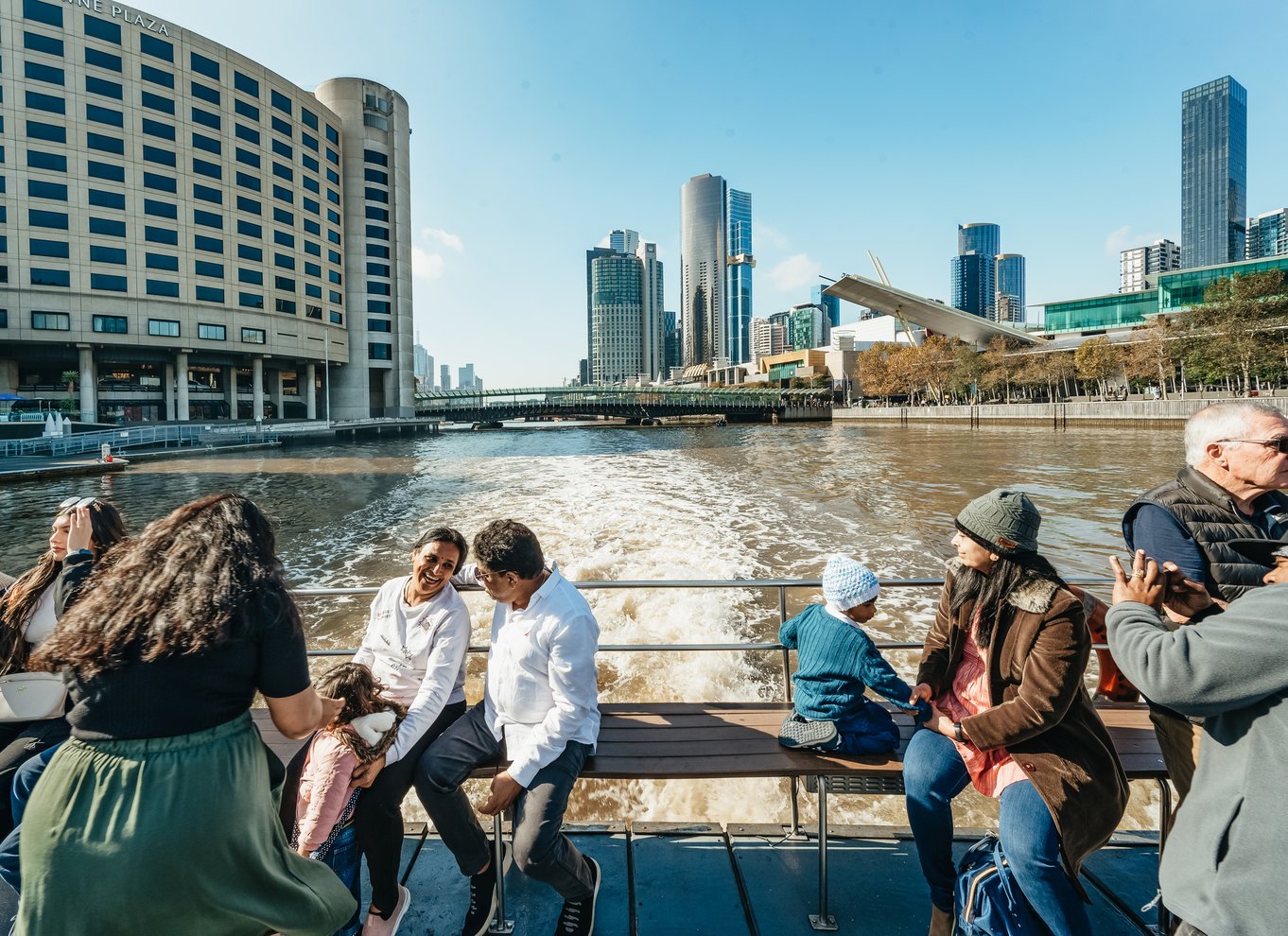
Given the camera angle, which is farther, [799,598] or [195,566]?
[799,598]

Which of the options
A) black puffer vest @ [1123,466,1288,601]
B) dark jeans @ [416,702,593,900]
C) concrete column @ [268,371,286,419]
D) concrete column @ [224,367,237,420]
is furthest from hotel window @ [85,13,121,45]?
black puffer vest @ [1123,466,1288,601]

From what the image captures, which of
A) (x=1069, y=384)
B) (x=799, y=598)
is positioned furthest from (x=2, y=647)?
(x=1069, y=384)

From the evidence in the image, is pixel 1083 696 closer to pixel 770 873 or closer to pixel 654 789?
pixel 770 873

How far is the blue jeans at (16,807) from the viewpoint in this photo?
2.11m

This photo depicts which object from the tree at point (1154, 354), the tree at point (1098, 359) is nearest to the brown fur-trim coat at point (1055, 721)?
the tree at point (1154, 354)

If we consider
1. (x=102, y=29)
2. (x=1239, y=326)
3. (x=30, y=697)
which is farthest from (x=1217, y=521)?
(x=102, y=29)

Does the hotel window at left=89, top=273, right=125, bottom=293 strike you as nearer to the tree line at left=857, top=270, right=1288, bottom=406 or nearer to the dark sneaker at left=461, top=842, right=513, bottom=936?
the dark sneaker at left=461, top=842, right=513, bottom=936

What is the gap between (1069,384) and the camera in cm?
7462

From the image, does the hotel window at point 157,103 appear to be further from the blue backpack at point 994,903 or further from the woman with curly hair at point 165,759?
the blue backpack at point 994,903

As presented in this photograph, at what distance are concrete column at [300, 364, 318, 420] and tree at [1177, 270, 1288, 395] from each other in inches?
3025

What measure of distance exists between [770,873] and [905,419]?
7799 centimetres

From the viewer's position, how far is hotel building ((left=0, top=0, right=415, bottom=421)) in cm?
4278

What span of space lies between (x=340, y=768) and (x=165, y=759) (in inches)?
41.0

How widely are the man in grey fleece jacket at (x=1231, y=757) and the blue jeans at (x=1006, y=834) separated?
1.85 feet
